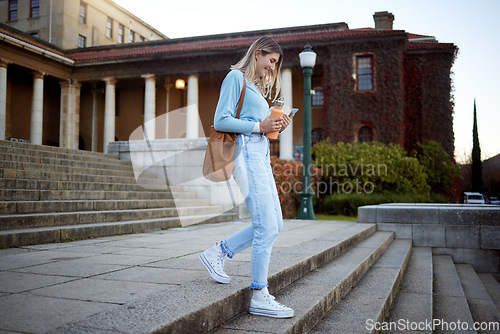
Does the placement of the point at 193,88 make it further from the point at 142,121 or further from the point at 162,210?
the point at 162,210

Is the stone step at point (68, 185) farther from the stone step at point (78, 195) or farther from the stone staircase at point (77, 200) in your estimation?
the stone step at point (78, 195)

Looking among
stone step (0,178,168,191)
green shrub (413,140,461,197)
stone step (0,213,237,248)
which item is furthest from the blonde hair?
green shrub (413,140,461,197)

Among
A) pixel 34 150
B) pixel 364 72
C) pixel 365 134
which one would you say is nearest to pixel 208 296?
pixel 34 150

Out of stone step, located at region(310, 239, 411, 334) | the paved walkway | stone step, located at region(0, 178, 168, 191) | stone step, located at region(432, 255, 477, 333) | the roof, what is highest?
the roof

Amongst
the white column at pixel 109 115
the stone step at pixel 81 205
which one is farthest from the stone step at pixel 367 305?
the white column at pixel 109 115

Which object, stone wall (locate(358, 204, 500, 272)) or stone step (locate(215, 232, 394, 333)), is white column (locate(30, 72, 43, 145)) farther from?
stone step (locate(215, 232, 394, 333))

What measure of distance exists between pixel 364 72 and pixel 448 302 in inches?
832

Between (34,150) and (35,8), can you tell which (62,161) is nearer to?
(34,150)

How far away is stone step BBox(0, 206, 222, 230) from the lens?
575cm

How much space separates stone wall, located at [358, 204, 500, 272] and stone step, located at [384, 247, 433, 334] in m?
2.46

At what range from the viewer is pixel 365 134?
24828 millimetres

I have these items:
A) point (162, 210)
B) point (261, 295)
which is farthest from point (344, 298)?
point (162, 210)

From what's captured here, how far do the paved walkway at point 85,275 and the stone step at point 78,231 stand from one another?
0.65 feet

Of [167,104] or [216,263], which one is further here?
[167,104]
